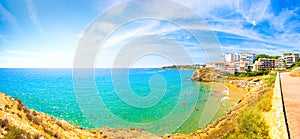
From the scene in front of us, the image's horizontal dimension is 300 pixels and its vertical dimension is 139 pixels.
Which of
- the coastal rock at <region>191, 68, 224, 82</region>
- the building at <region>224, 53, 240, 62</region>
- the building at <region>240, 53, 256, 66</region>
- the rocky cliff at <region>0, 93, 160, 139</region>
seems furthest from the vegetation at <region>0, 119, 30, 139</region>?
the building at <region>224, 53, 240, 62</region>

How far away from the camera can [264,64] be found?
49.4 meters

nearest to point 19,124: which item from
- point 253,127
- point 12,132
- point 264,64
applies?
point 12,132

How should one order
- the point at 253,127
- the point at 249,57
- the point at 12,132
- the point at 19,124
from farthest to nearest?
the point at 249,57 < the point at 253,127 < the point at 19,124 < the point at 12,132

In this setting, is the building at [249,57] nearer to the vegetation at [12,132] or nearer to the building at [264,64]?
the building at [264,64]

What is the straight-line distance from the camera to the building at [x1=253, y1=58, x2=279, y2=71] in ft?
157

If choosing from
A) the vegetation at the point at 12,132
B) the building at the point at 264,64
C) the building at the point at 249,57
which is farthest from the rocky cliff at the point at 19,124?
the building at the point at 249,57

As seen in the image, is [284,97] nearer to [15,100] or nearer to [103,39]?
[103,39]

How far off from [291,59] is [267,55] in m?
8.91

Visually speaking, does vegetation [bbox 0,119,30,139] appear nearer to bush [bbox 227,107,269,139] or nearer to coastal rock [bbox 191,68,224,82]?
bush [bbox 227,107,269,139]

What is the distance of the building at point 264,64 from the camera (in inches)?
1884

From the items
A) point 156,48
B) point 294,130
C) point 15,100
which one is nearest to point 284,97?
point 294,130

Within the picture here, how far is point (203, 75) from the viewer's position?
177 ft

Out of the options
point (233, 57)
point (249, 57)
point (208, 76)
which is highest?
point (233, 57)

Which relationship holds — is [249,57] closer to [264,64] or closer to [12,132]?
[264,64]
